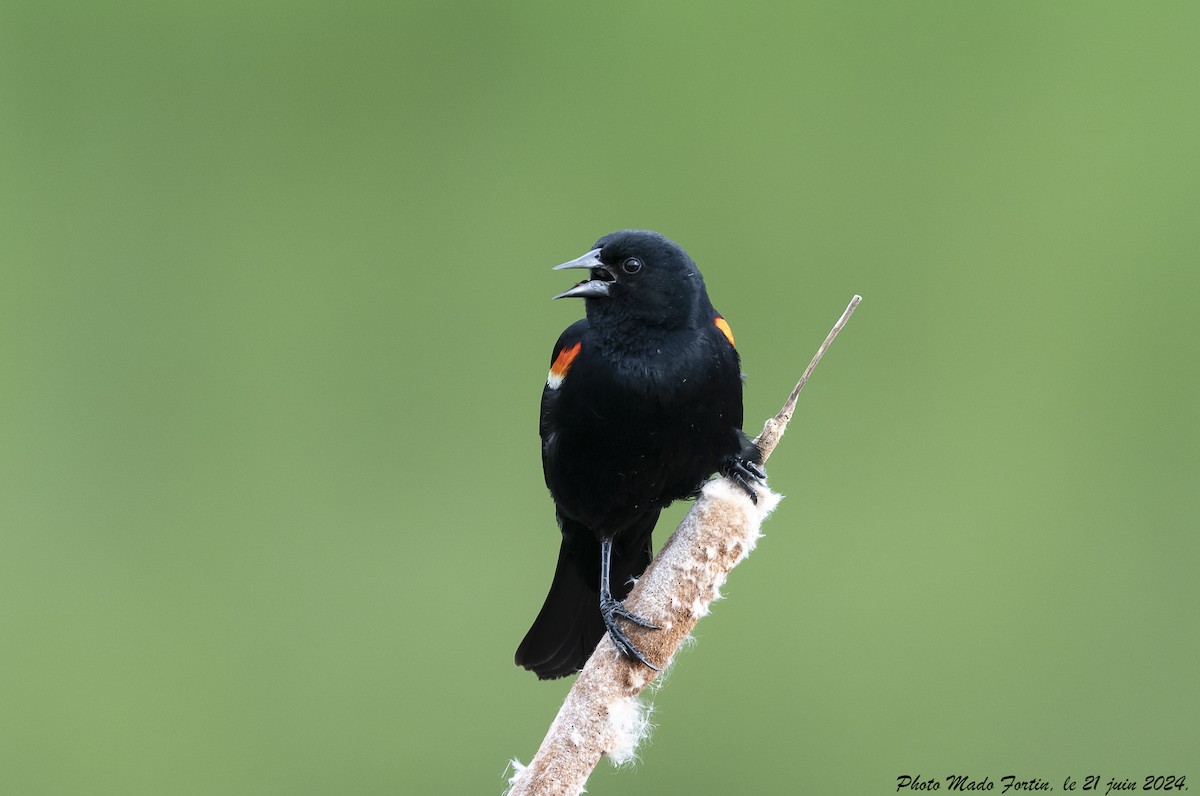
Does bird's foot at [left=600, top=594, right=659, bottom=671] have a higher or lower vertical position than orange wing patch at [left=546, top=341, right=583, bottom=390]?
lower

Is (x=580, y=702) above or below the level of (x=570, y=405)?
below

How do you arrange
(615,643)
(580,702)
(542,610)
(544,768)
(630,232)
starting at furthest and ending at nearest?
(542,610), (630,232), (615,643), (580,702), (544,768)

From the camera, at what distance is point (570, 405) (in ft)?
6.52

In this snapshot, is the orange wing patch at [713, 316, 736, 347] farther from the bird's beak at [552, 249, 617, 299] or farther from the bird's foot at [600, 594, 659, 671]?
the bird's foot at [600, 594, 659, 671]

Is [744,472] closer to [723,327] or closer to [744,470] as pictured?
[744,470]

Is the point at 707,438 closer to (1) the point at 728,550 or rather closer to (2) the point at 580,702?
(1) the point at 728,550

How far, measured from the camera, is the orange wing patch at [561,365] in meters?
1.98

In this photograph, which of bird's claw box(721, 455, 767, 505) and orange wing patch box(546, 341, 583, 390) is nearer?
bird's claw box(721, 455, 767, 505)

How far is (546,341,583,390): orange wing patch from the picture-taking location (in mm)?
1979

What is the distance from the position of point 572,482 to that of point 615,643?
464 mm

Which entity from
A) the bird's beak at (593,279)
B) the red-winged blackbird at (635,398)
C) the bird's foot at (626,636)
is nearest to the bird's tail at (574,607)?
the red-winged blackbird at (635,398)

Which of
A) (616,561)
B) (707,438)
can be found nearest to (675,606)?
(707,438)

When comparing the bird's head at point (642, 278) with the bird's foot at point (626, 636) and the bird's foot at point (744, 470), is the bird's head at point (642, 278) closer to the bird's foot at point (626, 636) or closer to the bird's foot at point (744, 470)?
the bird's foot at point (744, 470)

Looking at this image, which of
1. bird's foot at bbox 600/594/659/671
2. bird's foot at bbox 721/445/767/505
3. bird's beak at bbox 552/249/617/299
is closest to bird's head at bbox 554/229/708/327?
bird's beak at bbox 552/249/617/299
